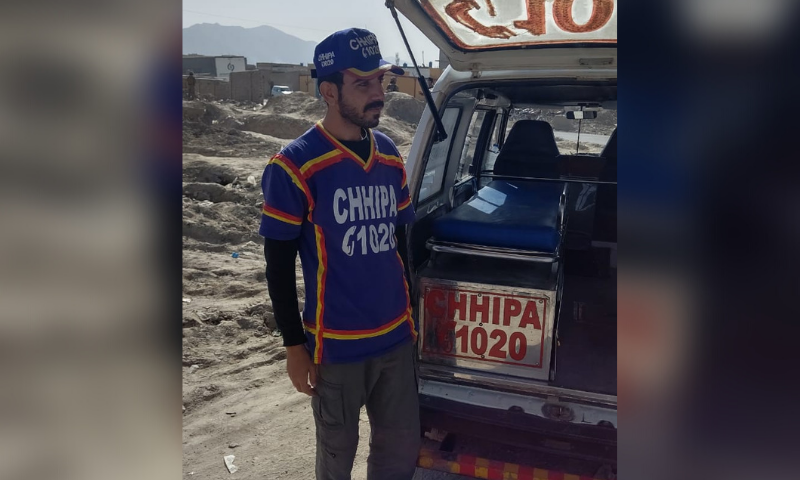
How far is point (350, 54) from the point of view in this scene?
92.9 inches

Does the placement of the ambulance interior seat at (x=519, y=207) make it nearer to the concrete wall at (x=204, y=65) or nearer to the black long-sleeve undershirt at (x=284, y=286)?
the black long-sleeve undershirt at (x=284, y=286)

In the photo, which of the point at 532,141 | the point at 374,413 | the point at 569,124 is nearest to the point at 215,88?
the point at 569,124

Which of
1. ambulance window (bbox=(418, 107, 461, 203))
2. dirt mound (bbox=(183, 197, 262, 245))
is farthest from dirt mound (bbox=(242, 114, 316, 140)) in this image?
ambulance window (bbox=(418, 107, 461, 203))

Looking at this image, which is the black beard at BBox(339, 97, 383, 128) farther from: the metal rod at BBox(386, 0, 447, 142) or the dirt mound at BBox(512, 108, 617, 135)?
the dirt mound at BBox(512, 108, 617, 135)

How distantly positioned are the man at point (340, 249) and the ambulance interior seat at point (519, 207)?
0.68 metres

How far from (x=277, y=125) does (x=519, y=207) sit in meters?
20.6

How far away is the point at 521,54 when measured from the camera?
2.97 metres

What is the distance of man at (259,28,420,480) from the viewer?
7.58 ft

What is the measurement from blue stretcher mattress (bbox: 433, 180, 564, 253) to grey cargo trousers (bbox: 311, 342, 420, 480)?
2.48 ft

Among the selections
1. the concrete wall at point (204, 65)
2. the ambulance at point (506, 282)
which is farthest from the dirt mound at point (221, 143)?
the concrete wall at point (204, 65)
